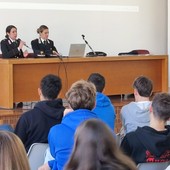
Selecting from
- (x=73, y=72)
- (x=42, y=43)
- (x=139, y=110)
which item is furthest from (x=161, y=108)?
(x=42, y=43)

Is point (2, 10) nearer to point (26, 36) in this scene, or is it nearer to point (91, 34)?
point (26, 36)

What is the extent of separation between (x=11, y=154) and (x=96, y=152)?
0.28 m

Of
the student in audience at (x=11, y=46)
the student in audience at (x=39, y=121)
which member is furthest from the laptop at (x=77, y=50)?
the student in audience at (x=39, y=121)

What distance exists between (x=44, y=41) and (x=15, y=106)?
167 cm

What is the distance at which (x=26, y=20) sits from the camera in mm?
8477

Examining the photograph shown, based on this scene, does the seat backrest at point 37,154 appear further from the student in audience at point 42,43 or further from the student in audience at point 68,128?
the student in audience at point 42,43

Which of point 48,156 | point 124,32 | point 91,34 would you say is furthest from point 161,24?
point 48,156

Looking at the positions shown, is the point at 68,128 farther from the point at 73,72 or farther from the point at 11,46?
the point at 11,46

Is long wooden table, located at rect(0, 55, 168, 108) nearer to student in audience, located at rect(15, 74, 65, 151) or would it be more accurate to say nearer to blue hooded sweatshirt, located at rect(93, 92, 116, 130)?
blue hooded sweatshirt, located at rect(93, 92, 116, 130)

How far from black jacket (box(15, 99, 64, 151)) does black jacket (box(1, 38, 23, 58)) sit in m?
3.83

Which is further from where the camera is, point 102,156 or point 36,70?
point 36,70

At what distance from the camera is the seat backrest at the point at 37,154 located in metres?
2.70

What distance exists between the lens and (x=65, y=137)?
241 centimetres

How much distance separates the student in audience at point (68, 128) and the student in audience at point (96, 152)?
3.14ft
